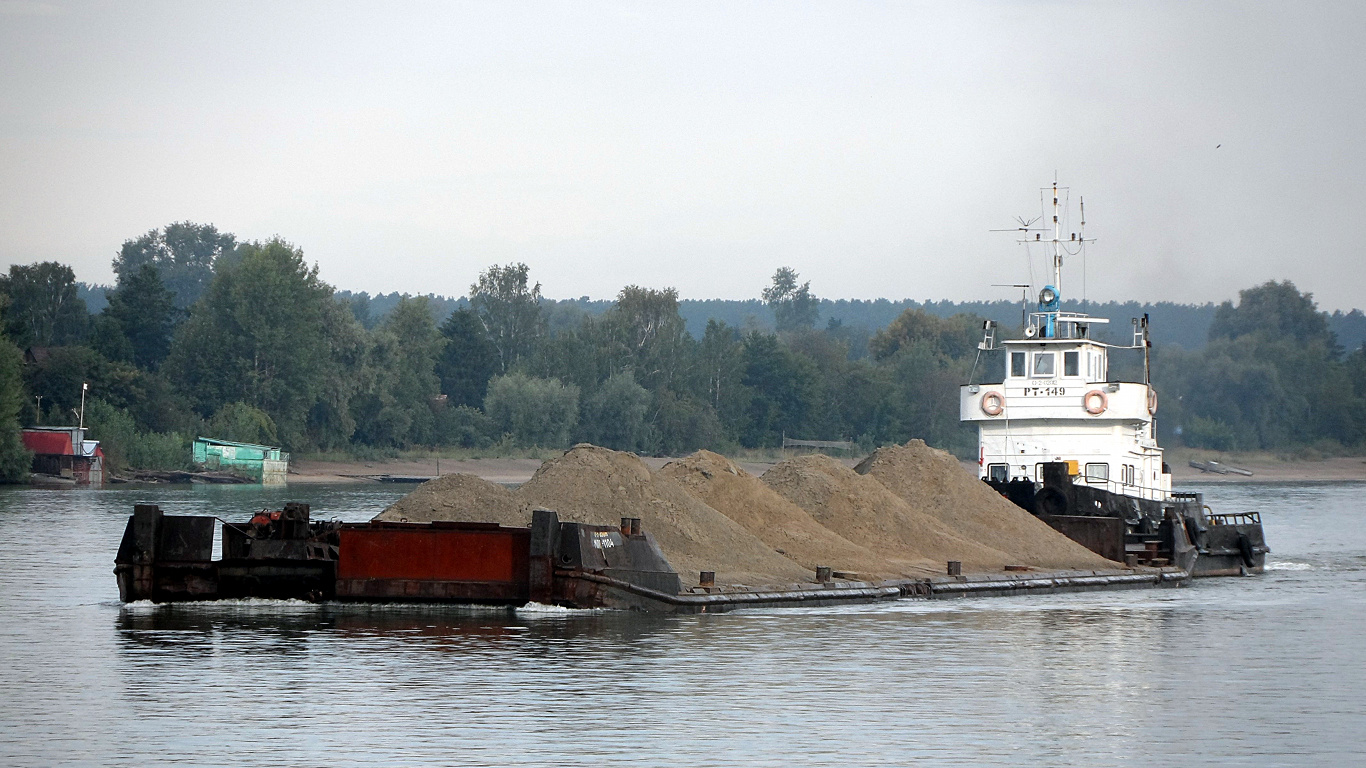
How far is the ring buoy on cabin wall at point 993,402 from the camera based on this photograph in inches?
1654

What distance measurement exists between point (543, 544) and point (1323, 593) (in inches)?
806

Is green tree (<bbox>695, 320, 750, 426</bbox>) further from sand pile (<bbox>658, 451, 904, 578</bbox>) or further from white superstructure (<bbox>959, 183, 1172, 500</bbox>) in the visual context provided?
sand pile (<bbox>658, 451, 904, 578</bbox>)

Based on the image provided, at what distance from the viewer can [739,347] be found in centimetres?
13700

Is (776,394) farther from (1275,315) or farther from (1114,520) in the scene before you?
(1114,520)

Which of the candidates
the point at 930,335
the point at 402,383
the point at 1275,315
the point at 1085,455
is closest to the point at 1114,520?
the point at 1085,455

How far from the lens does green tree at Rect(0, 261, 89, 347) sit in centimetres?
12362

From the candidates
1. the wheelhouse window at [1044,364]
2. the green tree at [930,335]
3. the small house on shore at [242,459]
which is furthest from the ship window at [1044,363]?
the green tree at [930,335]

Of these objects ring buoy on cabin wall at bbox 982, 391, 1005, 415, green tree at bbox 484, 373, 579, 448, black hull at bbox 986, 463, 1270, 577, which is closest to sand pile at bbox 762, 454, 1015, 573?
black hull at bbox 986, 463, 1270, 577

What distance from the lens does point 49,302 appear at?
413ft

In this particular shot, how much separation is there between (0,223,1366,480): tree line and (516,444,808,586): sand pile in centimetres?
6063

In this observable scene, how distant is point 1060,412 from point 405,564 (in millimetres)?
20619

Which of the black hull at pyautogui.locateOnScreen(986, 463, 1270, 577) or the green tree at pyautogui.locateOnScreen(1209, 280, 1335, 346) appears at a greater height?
the green tree at pyautogui.locateOnScreen(1209, 280, 1335, 346)

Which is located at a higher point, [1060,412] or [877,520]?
[1060,412]

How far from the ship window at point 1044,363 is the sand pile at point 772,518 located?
33.2 ft
